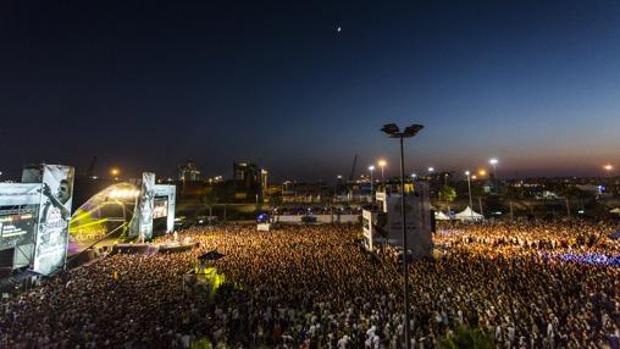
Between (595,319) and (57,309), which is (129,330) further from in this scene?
(595,319)

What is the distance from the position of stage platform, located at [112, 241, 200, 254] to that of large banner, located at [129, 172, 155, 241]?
313 cm

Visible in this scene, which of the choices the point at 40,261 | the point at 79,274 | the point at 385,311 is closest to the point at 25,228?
the point at 40,261

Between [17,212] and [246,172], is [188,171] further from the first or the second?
[17,212]

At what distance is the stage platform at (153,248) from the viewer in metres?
26.3

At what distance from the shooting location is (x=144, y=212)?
32156mm

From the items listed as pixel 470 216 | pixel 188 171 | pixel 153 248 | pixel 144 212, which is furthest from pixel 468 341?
pixel 188 171

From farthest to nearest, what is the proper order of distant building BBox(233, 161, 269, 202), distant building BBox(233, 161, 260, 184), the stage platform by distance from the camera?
1. distant building BBox(233, 161, 260, 184)
2. distant building BBox(233, 161, 269, 202)
3. the stage platform

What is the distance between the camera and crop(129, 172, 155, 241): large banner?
31328 millimetres

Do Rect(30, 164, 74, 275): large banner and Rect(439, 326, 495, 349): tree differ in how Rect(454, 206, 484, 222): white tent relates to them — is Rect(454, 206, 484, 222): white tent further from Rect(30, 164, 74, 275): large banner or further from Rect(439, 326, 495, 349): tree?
Rect(30, 164, 74, 275): large banner

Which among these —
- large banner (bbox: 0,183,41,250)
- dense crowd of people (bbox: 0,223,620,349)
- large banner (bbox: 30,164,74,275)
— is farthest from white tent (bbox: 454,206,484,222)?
large banner (bbox: 0,183,41,250)

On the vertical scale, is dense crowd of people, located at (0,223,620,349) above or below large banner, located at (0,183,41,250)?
below

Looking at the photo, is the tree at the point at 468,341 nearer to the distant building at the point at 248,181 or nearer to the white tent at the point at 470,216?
the white tent at the point at 470,216

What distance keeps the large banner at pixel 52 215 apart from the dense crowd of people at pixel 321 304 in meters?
3.37

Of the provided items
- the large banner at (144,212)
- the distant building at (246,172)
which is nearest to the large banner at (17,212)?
the large banner at (144,212)
